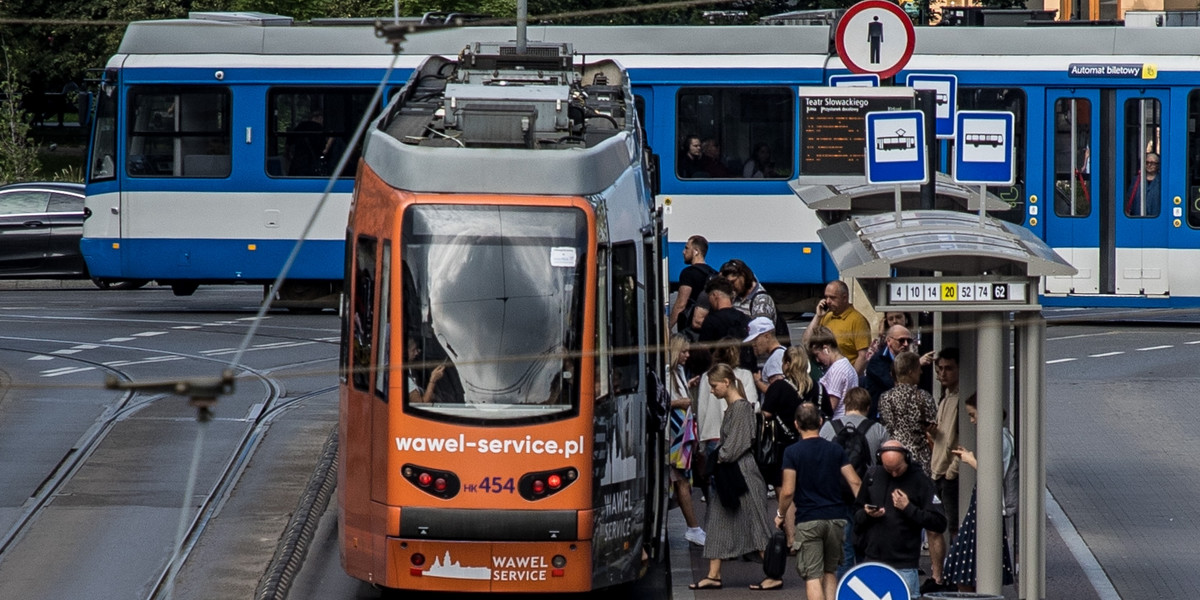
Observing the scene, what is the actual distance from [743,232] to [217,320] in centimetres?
724

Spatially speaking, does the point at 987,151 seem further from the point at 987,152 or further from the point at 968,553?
the point at 968,553

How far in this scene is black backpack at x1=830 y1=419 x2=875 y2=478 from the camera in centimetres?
1072

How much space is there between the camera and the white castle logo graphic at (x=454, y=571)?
33.3 ft

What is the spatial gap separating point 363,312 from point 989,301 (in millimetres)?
3747

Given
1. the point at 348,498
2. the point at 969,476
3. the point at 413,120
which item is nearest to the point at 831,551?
the point at 969,476

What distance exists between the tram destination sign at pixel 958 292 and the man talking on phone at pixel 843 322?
4747 millimetres

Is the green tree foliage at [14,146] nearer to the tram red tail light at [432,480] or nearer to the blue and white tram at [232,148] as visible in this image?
A: the blue and white tram at [232,148]

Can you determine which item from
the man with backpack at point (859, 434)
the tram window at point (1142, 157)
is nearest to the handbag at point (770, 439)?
the man with backpack at point (859, 434)

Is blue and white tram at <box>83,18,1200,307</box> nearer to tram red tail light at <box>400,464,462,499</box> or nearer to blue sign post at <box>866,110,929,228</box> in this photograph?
blue sign post at <box>866,110,929,228</box>

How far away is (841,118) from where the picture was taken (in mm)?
12344

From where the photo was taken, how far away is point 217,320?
2333cm

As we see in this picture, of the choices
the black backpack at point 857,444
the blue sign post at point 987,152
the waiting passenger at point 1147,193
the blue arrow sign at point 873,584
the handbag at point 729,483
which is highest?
the blue sign post at point 987,152

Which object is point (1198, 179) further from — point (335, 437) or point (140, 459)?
point (140, 459)

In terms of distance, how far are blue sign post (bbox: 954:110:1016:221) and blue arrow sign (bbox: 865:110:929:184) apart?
249 millimetres
